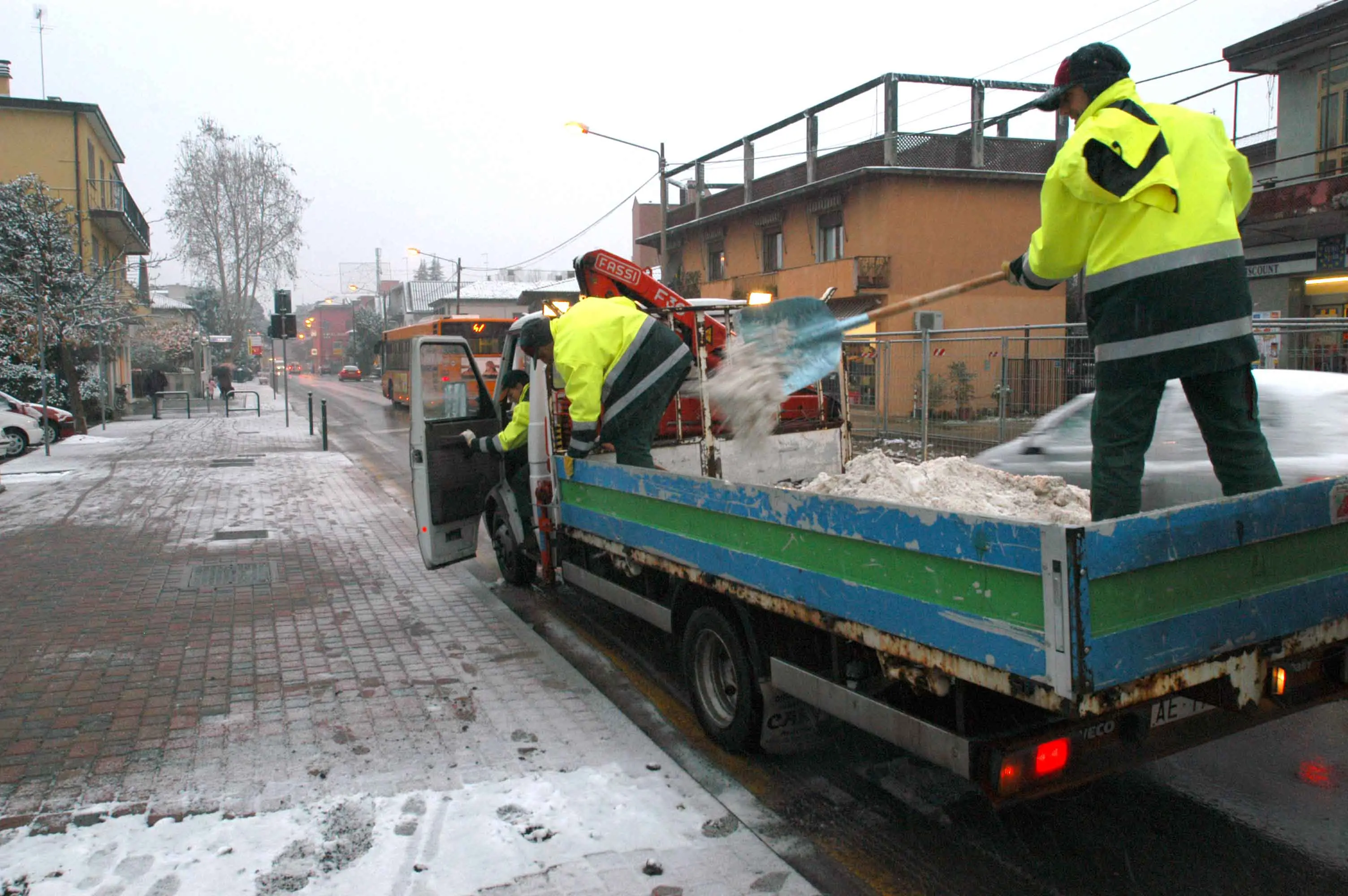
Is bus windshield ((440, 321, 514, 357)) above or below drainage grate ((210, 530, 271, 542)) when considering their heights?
above

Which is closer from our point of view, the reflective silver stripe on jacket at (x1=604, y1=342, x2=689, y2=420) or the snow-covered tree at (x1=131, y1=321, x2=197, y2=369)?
the reflective silver stripe on jacket at (x1=604, y1=342, x2=689, y2=420)

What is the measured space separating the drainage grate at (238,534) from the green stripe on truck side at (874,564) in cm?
637

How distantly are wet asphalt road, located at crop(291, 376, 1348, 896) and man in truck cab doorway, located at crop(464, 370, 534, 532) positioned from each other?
6.52ft

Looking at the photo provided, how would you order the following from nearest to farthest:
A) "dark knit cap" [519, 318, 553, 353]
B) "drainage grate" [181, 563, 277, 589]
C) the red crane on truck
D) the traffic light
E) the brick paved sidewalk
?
the brick paved sidewalk → "dark knit cap" [519, 318, 553, 353] → the red crane on truck → "drainage grate" [181, 563, 277, 589] → the traffic light

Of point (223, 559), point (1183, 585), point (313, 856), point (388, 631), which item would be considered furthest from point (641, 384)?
point (223, 559)

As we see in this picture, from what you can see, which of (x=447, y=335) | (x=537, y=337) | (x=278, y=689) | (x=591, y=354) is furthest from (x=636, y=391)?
(x=447, y=335)

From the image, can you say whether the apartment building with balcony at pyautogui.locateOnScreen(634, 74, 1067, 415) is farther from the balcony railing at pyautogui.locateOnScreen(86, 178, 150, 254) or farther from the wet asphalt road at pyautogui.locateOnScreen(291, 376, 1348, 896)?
the balcony railing at pyautogui.locateOnScreen(86, 178, 150, 254)

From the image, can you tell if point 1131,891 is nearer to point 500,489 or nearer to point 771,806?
point 771,806

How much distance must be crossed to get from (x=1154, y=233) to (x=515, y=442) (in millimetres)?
3946

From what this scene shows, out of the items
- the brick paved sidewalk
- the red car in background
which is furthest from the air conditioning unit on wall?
the red car in background

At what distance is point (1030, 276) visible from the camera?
3.66 m

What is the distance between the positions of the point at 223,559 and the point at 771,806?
6.35m

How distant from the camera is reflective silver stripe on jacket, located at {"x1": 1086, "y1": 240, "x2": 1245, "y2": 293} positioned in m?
3.09

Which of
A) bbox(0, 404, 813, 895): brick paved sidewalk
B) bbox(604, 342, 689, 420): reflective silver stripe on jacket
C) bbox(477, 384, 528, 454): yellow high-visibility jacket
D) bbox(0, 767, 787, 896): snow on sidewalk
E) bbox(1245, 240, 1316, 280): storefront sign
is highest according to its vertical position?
bbox(1245, 240, 1316, 280): storefront sign
